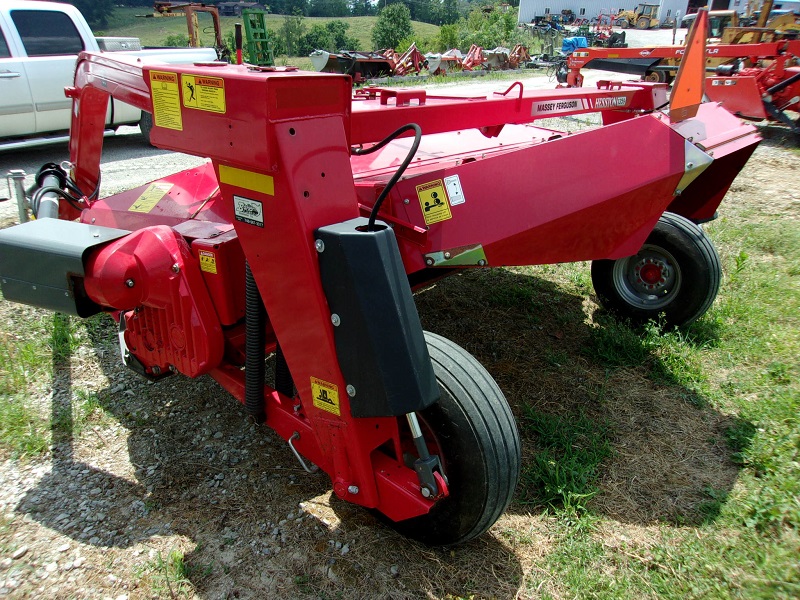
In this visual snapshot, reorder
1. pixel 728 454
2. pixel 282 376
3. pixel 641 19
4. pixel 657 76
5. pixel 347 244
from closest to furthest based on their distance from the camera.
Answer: pixel 347 244
pixel 282 376
pixel 728 454
pixel 657 76
pixel 641 19

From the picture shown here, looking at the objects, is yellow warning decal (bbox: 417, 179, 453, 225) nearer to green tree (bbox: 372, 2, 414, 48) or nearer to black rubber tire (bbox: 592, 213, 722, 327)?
black rubber tire (bbox: 592, 213, 722, 327)

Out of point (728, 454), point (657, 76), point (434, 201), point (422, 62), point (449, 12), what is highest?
point (434, 201)

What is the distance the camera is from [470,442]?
198cm

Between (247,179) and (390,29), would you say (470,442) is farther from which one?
(390,29)

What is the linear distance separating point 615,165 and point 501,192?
1.49 feet

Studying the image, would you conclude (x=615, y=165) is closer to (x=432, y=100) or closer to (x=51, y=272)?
(x=432, y=100)

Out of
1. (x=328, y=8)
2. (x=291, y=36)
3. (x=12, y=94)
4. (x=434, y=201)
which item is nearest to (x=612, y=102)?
(x=434, y=201)

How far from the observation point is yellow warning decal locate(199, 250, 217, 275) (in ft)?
7.63

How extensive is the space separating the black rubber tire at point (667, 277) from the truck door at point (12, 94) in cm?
679

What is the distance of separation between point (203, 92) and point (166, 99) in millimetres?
230

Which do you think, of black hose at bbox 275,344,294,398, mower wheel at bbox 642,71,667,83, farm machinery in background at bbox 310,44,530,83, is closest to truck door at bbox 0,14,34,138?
black hose at bbox 275,344,294,398

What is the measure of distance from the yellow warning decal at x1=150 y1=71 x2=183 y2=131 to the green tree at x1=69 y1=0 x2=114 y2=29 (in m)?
59.2

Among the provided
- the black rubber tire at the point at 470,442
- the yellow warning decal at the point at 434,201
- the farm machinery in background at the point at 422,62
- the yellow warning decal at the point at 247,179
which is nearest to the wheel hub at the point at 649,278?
the yellow warning decal at the point at 434,201

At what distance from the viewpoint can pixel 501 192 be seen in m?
2.28
